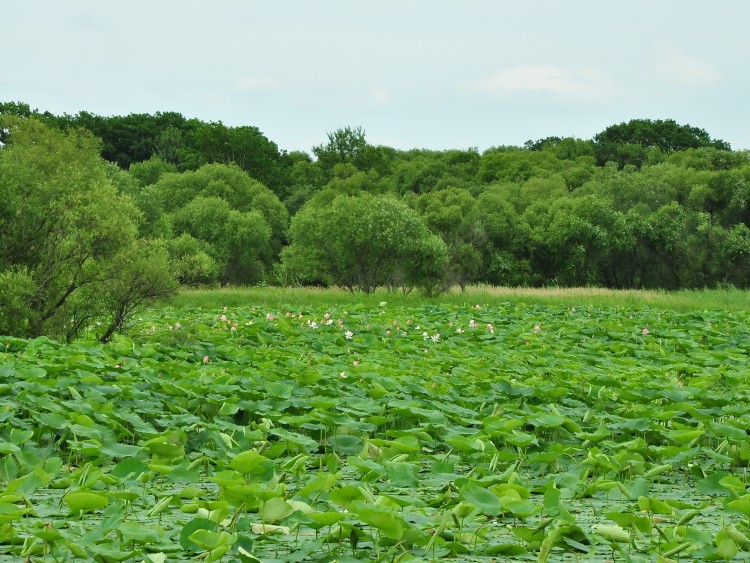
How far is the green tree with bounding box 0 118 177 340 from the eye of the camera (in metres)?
11.2

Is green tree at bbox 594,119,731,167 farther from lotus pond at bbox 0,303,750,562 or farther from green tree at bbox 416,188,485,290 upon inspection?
lotus pond at bbox 0,303,750,562

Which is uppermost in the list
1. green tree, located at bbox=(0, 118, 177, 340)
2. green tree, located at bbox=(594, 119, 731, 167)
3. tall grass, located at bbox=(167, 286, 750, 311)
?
green tree, located at bbox=(594, 119, 731, 167)

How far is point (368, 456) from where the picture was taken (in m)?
5.41

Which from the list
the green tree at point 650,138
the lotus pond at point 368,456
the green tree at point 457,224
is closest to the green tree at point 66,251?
the lotus pond at point 368,456

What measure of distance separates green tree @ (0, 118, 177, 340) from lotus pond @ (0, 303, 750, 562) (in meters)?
1.58

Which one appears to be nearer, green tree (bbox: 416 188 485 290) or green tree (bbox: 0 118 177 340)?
green tree (bbox: 0 118 177 340)

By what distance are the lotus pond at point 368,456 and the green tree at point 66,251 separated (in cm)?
158

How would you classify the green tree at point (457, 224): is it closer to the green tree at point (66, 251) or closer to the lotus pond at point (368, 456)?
the green tree at point (66, 251)

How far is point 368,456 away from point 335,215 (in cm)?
2282

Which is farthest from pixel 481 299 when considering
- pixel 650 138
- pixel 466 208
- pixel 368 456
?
pixel 650 138

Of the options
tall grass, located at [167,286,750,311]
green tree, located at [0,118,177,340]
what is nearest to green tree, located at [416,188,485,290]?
tall grass, located at [167,286,750,311]

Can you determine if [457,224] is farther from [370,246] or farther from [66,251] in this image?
A: [66,251]

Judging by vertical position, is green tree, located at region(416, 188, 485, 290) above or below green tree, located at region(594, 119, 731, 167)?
below

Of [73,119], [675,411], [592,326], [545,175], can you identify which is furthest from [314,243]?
[73,119]
